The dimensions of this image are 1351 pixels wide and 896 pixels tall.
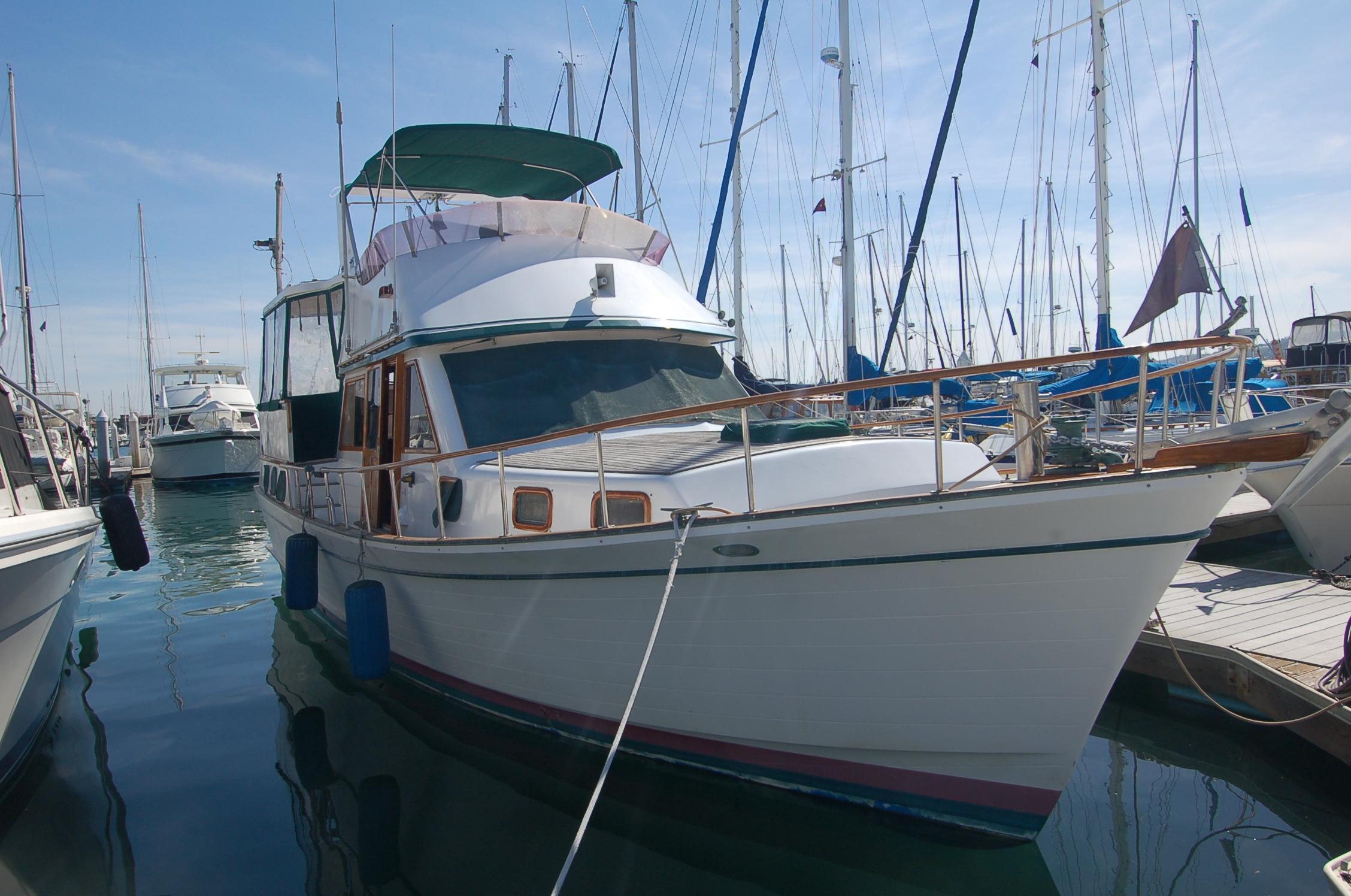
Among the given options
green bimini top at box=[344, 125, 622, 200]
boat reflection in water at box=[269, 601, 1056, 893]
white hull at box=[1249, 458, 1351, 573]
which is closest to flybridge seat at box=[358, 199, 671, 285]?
green bimini top at box=[344, 125, 622, 200]

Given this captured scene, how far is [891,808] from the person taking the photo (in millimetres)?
4164

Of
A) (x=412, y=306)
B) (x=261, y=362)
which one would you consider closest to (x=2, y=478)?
(x=412, y=306)

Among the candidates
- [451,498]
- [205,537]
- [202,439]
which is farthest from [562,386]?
[202,439]

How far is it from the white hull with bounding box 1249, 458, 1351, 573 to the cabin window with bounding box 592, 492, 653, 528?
8.20 metres

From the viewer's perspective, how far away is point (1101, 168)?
485 inches

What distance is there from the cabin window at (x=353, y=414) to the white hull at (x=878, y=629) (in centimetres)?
321

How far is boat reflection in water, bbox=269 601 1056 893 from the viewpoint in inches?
160

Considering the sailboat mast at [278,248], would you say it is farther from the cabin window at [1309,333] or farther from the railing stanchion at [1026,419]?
the cabin window at [1309,333]

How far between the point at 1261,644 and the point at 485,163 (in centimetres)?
775

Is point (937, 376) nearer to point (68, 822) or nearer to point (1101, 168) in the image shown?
point (68, 822)

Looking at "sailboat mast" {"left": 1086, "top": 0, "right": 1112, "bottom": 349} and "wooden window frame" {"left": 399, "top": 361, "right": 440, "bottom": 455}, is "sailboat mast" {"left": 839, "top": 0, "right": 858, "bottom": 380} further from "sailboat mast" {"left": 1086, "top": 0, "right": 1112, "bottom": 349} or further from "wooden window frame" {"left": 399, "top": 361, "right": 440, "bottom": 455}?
"wooden window frame" {"left": 399, "top": 361, "right": 440, "bottom": 455}

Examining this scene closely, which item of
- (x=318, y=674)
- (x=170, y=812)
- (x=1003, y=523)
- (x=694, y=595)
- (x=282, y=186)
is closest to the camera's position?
(x=1003, y=523)

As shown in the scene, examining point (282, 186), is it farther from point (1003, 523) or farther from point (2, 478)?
point (1003, 523)

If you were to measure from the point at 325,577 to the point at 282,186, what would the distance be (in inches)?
524
